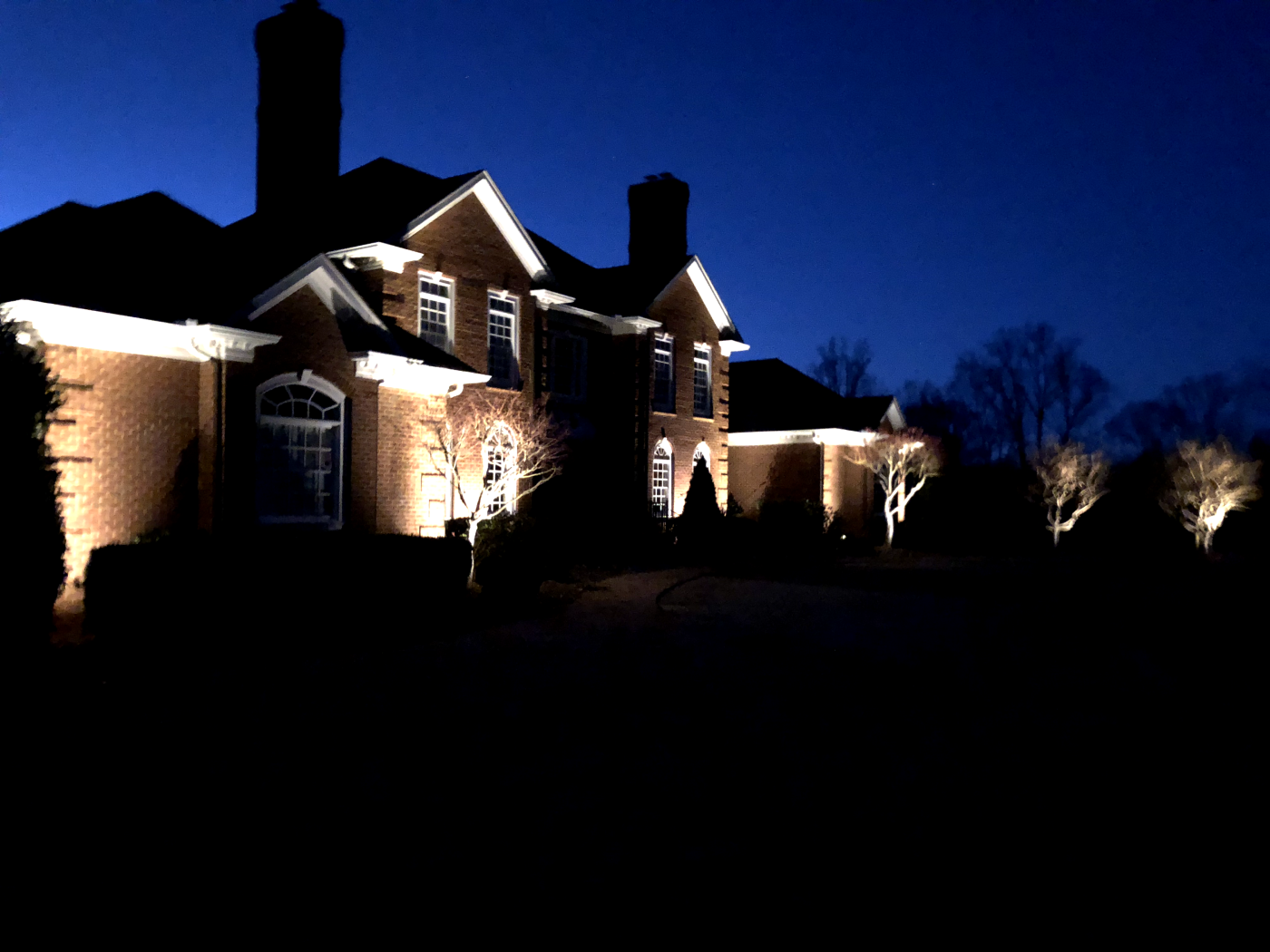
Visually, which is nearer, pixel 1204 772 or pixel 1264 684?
pixel 1204 772

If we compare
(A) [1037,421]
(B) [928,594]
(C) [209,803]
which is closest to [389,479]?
(B) [928,594]

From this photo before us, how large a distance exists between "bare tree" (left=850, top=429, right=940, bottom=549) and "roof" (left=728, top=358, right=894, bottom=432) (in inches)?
45.0

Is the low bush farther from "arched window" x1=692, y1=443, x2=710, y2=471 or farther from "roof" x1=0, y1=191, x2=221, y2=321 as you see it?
"arched window" x1=692, y1=443, x2=710, y2=471

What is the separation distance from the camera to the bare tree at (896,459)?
34.0 metres

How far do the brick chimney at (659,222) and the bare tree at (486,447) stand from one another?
8.69 metres

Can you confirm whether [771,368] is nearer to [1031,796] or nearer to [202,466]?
[202,466]

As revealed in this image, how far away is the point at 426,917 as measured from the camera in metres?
4.30

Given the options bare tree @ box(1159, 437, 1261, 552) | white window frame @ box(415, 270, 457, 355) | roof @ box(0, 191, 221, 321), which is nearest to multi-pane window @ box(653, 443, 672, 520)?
white window frame @ box(415, 270, 457, 355)

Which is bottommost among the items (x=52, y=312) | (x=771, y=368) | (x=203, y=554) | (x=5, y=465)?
(x=203, y=554)

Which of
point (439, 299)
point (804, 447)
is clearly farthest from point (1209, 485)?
point (439, 299)

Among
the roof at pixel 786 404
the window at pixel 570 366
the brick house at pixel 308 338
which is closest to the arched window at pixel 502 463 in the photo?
the brick house at pixel 308 338

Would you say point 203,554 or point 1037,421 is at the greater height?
point 1037,421

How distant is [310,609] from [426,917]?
840cm

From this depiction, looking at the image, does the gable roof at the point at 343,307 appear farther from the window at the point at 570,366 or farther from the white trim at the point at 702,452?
the white trim at the point at 702,452
